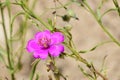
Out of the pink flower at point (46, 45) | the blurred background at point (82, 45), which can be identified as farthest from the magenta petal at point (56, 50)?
the blurred background at point (82, 45)

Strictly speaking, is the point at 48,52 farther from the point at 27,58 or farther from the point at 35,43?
the point at 27,58

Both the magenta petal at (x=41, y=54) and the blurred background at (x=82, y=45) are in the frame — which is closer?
the magenta petal at (x=41, y=54)

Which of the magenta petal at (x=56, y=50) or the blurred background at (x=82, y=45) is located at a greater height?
the magenta petal at (x=56, y=50)

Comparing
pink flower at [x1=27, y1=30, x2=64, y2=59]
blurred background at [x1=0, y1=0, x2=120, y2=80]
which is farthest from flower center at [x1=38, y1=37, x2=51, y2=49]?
blurred background at [x1=0, y1=0, x2=120, y2=80]

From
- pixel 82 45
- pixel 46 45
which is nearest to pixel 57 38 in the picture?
pixel 46 45

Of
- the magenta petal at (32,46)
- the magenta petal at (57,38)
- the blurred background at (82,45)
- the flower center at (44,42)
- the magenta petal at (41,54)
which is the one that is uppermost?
the magenta petal at (57,38)

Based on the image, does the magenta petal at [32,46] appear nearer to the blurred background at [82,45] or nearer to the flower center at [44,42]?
the flower center at [44,42]

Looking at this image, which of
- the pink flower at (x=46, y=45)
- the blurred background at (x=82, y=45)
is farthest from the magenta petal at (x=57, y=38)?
the blurred background at (x=82, y=45)

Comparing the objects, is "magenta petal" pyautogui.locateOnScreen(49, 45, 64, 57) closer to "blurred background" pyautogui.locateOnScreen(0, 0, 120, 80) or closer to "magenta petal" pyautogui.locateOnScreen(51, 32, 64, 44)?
"magenta petal" pyautogui.locateOnScreen(51, 32, 64, 44)

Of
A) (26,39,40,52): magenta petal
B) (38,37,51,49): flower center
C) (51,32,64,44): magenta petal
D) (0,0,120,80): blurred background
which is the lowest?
(0,0,120,80): blurred background

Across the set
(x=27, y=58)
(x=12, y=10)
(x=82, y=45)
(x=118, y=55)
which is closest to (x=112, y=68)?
(x=118, y=55)
